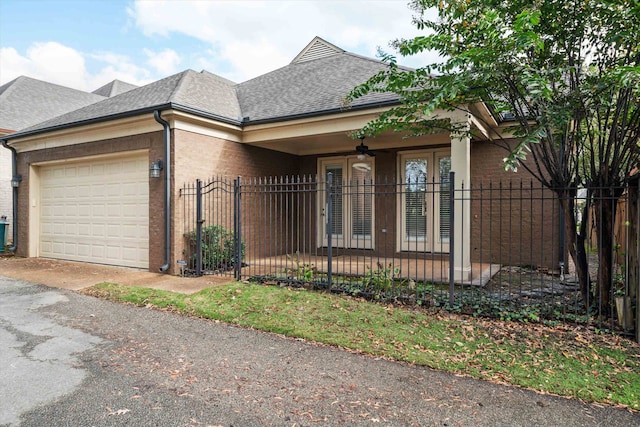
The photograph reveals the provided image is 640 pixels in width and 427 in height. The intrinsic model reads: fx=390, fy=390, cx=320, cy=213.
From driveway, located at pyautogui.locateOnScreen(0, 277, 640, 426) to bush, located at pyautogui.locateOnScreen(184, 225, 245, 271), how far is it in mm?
3176

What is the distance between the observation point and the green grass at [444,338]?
11.8 feet

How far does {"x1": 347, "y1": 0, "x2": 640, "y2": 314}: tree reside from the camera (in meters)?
4.30

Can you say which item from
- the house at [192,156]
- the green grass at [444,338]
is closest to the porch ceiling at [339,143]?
the house at [192,156]

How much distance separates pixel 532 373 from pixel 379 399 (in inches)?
62.3

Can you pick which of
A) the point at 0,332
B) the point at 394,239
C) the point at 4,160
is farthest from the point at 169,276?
the point at 4,160

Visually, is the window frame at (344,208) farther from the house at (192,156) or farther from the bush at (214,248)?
the bush at (214,248)

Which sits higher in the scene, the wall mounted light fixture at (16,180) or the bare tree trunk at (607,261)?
the wall mounted light fixture at (16,180)

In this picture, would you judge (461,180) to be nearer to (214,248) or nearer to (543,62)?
(543,62)

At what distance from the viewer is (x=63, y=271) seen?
28.9ft

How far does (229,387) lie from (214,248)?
16.3 feet

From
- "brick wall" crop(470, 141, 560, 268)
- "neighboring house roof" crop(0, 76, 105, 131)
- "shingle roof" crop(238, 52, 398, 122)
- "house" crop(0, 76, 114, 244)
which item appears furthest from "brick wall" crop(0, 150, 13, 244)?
"brick wall" crop(470, 141, 560, 268)

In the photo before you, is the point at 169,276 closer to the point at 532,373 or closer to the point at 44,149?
the point at 44,149

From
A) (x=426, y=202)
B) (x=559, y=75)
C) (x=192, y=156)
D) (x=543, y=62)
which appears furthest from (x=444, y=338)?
(x=192, y=156)

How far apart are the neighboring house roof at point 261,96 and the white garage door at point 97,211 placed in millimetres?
1211
